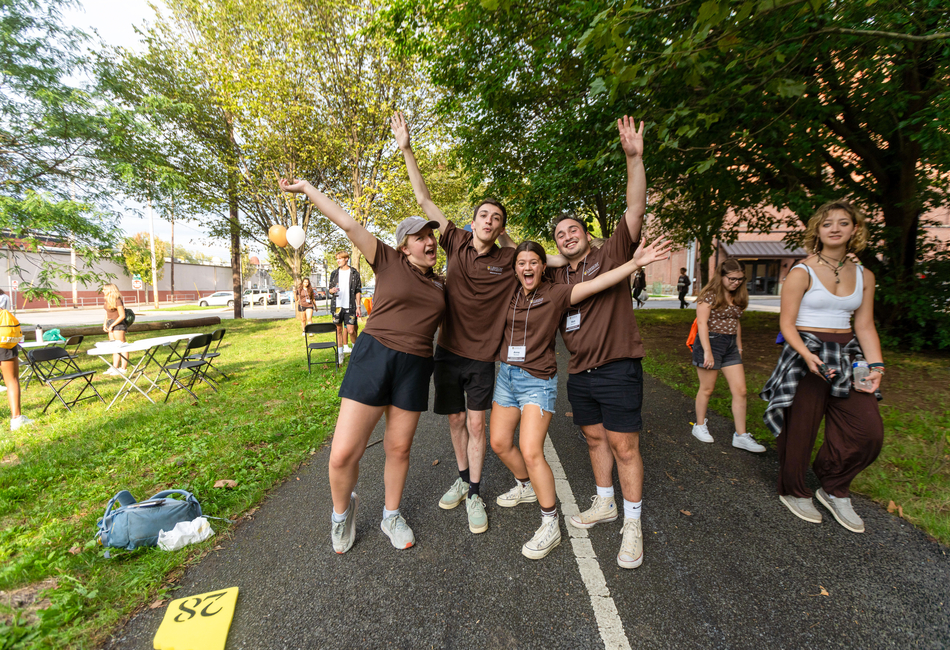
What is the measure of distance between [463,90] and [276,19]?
352 inches

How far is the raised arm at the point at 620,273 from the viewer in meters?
2.31

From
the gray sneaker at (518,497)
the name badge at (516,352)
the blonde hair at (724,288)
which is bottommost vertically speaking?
the gray sneaker at (518,497)

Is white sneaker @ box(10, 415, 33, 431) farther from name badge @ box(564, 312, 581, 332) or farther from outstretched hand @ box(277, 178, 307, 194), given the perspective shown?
name badge @ box(564, 312, 581, 332)

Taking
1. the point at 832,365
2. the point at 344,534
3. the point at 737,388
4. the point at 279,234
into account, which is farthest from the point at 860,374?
the point at 279,234

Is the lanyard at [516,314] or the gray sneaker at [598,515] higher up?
the lanyard at [516,314]

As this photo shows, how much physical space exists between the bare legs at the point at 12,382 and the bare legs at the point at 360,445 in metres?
5.82

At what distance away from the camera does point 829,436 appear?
2.88m

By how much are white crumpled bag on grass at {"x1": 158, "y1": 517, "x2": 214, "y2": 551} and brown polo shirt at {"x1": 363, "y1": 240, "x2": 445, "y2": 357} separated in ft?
6.07

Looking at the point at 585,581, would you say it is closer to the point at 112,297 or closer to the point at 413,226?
the point at 413,226

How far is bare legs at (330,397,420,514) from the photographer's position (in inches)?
Answer: 96.7

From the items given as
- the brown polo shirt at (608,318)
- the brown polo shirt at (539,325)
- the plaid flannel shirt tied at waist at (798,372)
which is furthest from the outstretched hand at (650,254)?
the plaid flannel shirt tied at waist at (798,372)

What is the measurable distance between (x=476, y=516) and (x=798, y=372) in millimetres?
2560

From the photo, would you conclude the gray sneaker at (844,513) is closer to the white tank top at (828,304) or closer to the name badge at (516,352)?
the white tank top at (828,304)

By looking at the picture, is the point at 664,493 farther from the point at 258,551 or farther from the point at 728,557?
the point at 258,551
